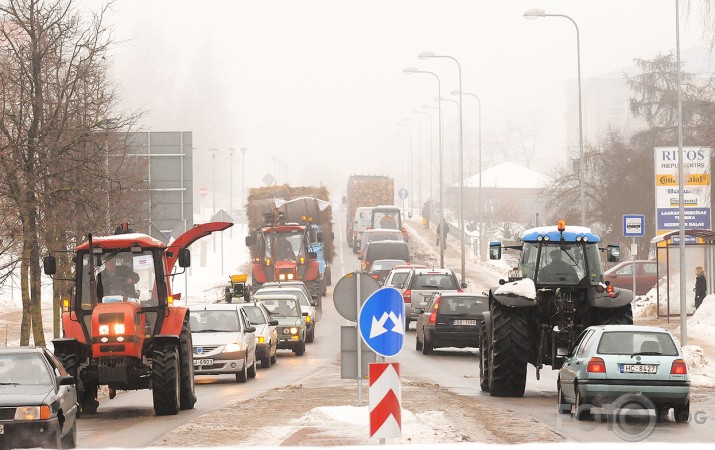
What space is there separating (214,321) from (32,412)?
13.4 metres

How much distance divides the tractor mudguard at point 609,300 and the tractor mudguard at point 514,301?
99 centimetres

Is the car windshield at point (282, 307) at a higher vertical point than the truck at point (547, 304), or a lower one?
lower

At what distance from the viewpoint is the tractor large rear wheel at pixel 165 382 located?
20484mm

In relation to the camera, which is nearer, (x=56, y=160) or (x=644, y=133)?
(x=56, y=160)

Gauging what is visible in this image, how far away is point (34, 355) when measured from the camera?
52.5ft

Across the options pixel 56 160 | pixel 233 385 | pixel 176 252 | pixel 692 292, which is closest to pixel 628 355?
pixel 176 252

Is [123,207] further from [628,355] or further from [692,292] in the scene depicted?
[628,355]

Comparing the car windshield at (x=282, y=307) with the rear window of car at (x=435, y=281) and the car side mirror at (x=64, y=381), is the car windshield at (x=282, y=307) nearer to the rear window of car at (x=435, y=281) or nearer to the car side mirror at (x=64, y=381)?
the rear window of car at (x=435, y=281)

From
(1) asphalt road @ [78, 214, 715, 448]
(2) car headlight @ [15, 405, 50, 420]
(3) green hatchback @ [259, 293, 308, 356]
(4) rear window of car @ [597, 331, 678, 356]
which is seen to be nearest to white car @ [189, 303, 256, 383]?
Result: (1) asphalt road @ [78, 214, 715, 448]

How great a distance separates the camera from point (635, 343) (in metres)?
18.8

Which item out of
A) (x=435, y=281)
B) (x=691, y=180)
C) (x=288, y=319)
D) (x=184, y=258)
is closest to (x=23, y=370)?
(x=184, y=258)

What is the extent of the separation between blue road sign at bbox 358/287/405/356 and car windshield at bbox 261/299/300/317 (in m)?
21.1

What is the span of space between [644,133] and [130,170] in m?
24.2

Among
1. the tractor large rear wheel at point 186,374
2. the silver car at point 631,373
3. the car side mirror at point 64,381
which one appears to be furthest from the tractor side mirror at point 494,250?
the car side mirror at point 64,381
